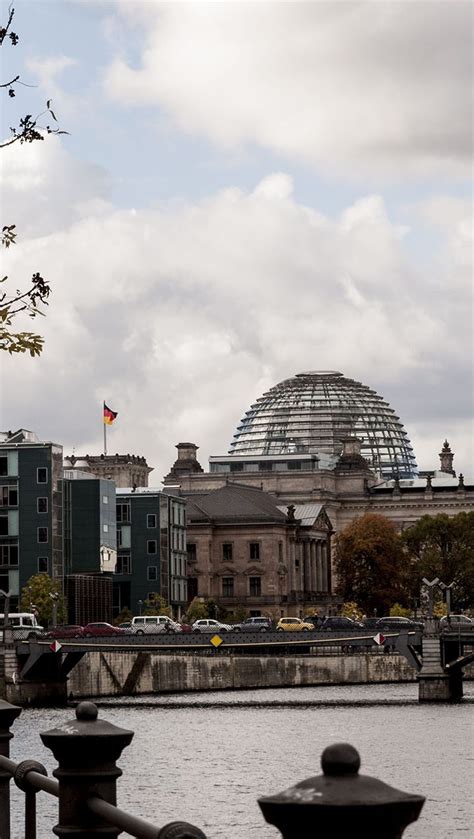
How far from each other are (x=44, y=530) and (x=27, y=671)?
90.4 ft

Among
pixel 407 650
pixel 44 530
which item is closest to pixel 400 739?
pixel 407 650

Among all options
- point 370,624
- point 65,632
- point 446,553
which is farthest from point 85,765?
point 446,553

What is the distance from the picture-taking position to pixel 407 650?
4466 inches

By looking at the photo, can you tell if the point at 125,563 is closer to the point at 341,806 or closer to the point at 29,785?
the point at 29,785

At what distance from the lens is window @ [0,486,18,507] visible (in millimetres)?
136375

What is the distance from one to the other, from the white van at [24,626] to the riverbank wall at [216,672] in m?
4.01

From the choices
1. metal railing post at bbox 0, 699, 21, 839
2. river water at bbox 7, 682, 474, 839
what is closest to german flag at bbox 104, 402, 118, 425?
river water at bbox 7, 682, 474, 839

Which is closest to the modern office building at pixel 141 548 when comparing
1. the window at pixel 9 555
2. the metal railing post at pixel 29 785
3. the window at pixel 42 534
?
the window at pixel 42 534

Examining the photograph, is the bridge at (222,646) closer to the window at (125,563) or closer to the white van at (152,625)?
the white van at (152,625)

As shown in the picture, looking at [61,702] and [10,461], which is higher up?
[10,461]

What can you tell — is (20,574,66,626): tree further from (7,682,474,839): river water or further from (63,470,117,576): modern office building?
(7,682,474,839): river water

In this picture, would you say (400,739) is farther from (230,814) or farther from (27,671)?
(27,671)

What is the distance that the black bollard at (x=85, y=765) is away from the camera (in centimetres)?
922

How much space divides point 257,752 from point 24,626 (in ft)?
Answer: 171
